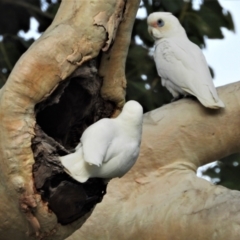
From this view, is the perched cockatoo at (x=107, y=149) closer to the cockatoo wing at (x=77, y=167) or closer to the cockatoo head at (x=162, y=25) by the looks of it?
the cockatoo wing at (x=77, y=167)

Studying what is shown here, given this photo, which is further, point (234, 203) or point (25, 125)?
point (234, 203)

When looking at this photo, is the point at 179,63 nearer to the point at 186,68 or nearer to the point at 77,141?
the point at 186,68

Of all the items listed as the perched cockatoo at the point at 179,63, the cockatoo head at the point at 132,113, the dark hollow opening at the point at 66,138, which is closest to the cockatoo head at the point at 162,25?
the perched cockatoo at the point at 179,63

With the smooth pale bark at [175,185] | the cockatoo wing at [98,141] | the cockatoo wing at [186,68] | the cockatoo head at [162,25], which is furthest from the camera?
the cockatoo head at [162,25]

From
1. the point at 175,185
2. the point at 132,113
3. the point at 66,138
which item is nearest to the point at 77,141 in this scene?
the point at 66,138

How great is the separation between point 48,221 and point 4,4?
52.2 inches

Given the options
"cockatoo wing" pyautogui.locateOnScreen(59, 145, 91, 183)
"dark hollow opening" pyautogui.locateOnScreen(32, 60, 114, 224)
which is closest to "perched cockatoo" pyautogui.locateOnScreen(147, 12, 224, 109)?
"dark hollow opening" pyautogui.locateOnScreen(32, 60, 114, 224)

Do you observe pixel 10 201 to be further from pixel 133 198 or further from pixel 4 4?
pixel 4 4

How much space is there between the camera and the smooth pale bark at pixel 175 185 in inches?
49.9

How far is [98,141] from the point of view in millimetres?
953

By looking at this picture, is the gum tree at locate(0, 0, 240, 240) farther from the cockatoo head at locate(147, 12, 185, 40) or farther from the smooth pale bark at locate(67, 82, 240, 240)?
the cockatoo head at locate(147, 12, 185, 40)

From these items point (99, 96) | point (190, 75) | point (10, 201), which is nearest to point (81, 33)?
point (99, 96)

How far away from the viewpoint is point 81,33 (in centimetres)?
103

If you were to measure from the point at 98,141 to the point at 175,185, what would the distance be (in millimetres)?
468
